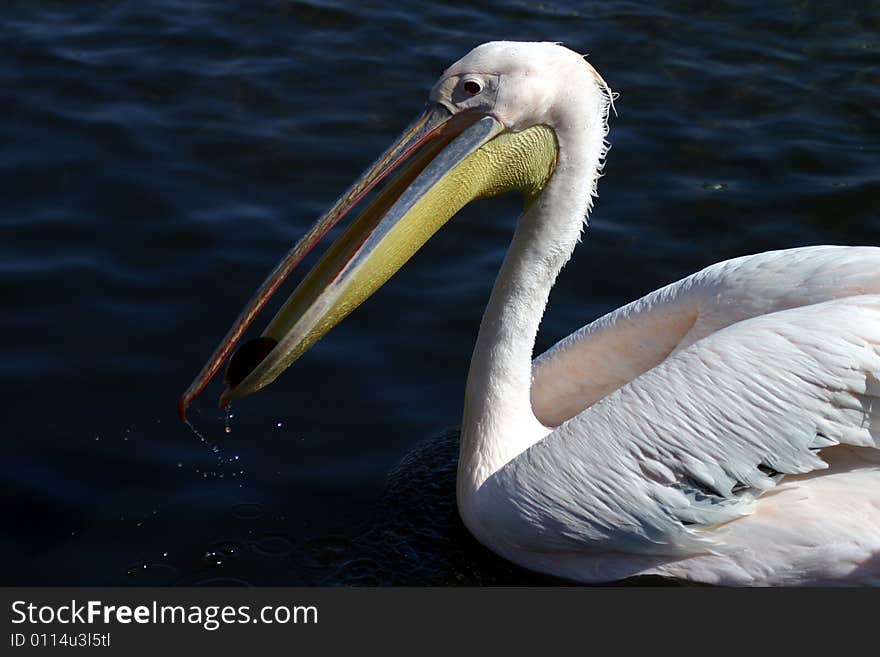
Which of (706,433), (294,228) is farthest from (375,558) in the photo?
(294,228)

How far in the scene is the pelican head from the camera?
3674 mm

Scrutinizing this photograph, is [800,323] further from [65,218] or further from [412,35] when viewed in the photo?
[412,35]

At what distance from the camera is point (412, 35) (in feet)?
24.0

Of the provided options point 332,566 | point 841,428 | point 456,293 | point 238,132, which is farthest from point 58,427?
point 841,428

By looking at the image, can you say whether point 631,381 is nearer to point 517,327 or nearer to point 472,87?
point 517,327

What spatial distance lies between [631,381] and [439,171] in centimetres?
84

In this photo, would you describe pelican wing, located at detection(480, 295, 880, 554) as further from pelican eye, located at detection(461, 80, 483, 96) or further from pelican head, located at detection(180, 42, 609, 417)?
pelican eye, located at detection(461, 80, 483, 96)

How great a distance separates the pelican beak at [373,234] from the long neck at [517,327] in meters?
0.11

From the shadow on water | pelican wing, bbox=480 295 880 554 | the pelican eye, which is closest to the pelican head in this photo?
the pelican eye

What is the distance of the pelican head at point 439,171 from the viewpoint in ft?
12.1

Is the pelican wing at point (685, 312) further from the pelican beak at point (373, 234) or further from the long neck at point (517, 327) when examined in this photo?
the pelican beak at point (373, 234)

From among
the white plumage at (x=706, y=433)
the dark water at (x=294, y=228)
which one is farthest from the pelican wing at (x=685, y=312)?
the dark water at (x=294, y=228)

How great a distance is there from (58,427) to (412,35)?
3654 millimetres

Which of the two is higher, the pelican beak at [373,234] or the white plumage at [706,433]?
the pelican beak at [373,234]
